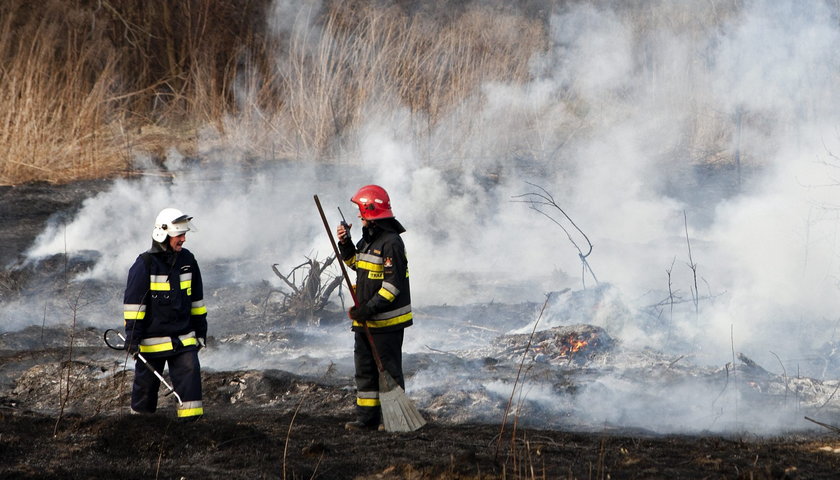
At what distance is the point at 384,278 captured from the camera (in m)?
5.66

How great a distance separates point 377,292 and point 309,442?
100 centimetres

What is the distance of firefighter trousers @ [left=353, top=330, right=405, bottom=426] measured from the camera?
226 inches

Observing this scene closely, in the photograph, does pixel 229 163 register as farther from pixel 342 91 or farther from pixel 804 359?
pixel 804 359

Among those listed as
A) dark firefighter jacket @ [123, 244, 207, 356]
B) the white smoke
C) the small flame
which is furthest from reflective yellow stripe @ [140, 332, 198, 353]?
the white smoke

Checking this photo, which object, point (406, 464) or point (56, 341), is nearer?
point (406, 464)

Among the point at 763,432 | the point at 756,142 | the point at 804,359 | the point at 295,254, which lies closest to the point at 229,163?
the point at 295,254

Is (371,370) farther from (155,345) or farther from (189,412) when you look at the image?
(155,345)

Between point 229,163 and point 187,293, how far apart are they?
31.3 feet

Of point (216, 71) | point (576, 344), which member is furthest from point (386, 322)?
point (216, 71)

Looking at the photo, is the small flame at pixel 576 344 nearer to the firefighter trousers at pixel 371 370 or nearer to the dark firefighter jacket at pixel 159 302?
the firefighter trousers at pixel 371 370

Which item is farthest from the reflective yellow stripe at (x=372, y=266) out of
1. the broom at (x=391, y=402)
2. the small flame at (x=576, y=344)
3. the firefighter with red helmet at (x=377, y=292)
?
the small flame at (x=576, y=344)

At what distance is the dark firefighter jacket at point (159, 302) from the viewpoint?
17.3ft

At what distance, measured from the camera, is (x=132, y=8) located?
17078mm

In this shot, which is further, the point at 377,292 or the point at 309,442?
the point at 377,292
